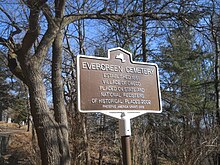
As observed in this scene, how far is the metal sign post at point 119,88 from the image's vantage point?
4227mm

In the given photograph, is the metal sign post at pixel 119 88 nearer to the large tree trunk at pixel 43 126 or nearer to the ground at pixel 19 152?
the large tree trunk at pixel 43 126

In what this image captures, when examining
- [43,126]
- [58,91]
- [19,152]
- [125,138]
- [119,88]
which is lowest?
[19,152]

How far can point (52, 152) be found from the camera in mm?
5750

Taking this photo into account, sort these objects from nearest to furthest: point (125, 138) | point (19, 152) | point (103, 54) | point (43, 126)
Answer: point (125, 138) → point (43, 126) → point (103, 54) → point (19, 152)

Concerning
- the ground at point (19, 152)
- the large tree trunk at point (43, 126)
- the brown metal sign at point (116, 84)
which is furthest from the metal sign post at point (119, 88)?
the ground at point (19, 152)

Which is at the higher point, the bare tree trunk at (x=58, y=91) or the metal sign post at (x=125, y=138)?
the bare tree trunk at (x=58, y=91)

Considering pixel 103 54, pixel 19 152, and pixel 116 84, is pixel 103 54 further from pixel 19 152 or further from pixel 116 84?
pixel 19 152

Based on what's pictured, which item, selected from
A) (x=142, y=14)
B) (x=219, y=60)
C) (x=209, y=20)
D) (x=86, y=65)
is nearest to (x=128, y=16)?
(x=142, y=14)

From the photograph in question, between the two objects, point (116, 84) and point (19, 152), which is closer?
point (116, 84)

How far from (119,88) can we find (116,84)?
0.08 metres

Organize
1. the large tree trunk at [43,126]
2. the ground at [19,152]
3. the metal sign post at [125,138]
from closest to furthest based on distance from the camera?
the metal sign post at [125,138]
the large tree trunk at [43,126]
the ground at [19,152]

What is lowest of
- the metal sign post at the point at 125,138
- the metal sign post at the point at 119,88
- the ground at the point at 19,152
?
the ground at the point at 19,152

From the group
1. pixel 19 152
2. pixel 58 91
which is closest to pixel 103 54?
pixel 58 91

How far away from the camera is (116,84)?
4543 mm
